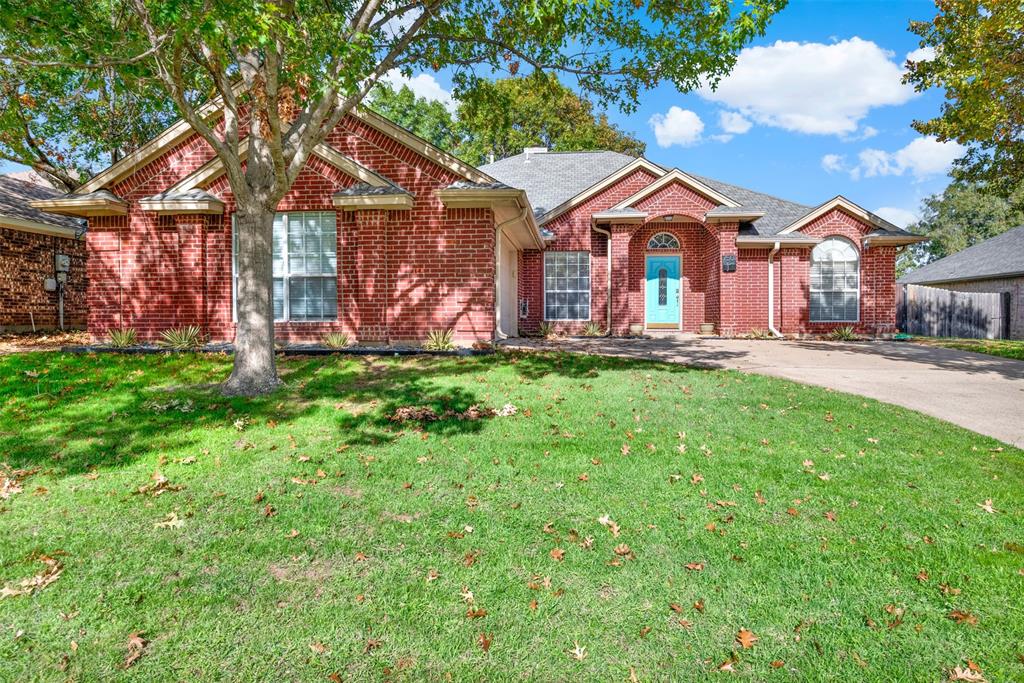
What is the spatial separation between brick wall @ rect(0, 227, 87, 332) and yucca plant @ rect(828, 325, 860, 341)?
23759 mm

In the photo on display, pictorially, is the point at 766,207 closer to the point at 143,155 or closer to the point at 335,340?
the point at 335,340

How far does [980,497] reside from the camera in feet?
13.1

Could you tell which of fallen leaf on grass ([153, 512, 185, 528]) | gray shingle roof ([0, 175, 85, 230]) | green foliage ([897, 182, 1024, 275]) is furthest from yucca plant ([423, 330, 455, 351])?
green foliage ([897, 182, 1024, 275])

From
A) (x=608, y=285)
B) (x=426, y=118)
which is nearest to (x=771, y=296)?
(x=608, y=285)

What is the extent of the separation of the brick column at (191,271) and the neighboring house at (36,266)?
7.04 metres

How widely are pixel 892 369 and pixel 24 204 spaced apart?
75.4 feet

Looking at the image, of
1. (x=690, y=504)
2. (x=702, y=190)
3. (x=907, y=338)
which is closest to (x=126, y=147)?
(x=702, y=190)

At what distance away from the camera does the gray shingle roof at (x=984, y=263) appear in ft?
72.3

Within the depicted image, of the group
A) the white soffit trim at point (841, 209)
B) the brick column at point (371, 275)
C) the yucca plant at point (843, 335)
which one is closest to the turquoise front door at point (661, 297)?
the white soffit trim at point (841, 209)

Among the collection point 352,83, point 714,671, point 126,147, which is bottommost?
point 714,671

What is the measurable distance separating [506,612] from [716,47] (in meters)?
8.51

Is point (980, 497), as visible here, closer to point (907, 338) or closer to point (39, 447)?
point (39, 447)

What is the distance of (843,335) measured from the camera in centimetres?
1608

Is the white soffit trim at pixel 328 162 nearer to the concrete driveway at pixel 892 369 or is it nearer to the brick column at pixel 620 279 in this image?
the concrete driveway at pixel 892 369
